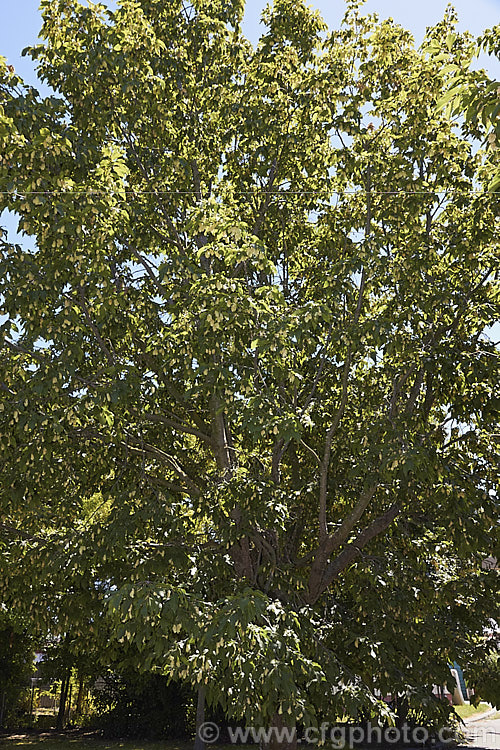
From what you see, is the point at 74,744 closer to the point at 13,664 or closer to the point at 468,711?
the point at 13,664

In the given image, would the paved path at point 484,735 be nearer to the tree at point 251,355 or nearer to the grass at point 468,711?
the grass at point 468,711

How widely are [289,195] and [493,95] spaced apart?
5.55 metres

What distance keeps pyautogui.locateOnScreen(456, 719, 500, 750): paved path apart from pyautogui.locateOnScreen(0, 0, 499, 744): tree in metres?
7.21

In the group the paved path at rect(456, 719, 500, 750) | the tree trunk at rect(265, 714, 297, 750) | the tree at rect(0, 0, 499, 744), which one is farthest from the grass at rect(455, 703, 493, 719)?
the tree trunk at rect(265, 714, 297, 750)

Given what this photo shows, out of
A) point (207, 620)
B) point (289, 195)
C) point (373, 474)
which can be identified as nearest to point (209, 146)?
point (289, 195)

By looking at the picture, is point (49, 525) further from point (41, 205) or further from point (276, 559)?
point (41, 205)

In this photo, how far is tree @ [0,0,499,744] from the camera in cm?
664

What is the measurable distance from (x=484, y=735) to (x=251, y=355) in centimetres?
1358

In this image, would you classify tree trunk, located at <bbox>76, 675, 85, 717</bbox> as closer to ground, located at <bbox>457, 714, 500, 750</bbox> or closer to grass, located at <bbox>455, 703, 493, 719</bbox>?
ground, located at <bbox>457, 714, 500, 750</bbox>

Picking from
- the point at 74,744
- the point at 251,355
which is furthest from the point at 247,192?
the point at 74,744

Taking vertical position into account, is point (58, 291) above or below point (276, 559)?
above

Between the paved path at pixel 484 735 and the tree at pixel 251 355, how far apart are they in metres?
7.21

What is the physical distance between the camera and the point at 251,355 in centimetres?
712

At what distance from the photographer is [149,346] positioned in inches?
307
